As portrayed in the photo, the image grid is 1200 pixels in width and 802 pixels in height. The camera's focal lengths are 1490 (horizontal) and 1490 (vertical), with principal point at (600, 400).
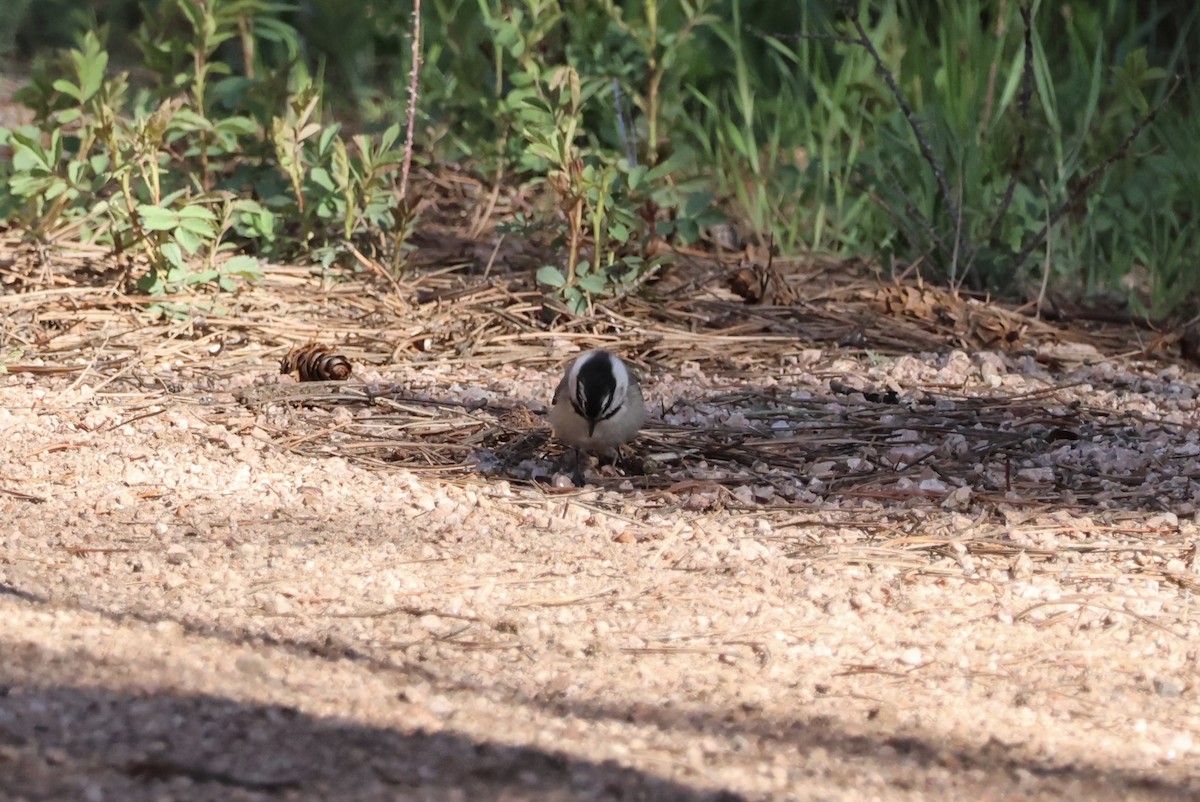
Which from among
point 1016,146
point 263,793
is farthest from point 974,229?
point 263,793

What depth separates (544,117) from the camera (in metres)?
5.60

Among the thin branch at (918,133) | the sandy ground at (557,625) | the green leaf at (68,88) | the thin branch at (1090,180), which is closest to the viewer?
the sandy ground at (557,625)

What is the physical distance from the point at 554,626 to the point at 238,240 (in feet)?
12.2

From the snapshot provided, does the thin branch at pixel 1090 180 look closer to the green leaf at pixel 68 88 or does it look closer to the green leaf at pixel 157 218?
the green leaf at pixel 157 218

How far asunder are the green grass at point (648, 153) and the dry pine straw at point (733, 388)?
0.23 m

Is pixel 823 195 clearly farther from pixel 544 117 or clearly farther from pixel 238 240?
pixel 238 240

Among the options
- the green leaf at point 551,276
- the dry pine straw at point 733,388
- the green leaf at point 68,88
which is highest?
the green leaf at point 68,88

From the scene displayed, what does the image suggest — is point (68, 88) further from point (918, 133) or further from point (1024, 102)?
point (1024, 102)

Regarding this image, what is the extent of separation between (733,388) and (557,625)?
211cm

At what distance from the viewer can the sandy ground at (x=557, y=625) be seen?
8.07ft

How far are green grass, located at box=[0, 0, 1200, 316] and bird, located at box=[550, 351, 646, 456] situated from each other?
1175 millimetres

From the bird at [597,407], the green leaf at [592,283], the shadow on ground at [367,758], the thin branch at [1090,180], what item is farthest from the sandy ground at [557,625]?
the thin branch at [1090,180]

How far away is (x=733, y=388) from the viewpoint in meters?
5.16

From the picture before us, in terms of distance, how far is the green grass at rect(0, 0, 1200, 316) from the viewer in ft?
18.5
